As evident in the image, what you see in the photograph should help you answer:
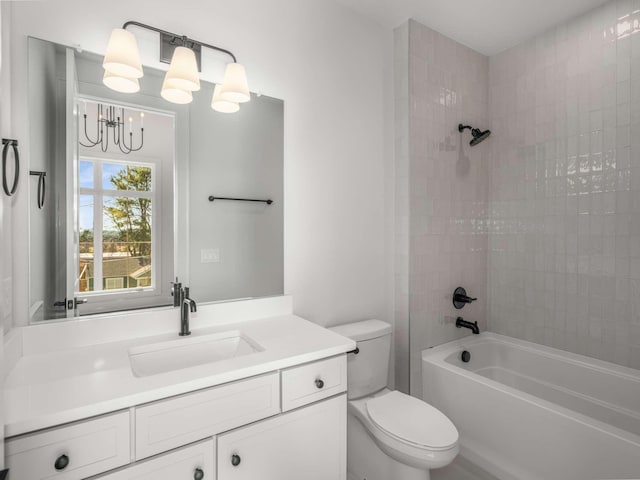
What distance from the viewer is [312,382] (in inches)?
50.3

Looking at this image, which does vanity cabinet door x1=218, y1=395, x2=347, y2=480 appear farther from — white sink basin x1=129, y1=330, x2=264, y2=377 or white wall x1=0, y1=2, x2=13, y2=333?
white wall x1=0, y1=2, x2=13, y2=333

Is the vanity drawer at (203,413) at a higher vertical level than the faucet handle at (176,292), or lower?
lower

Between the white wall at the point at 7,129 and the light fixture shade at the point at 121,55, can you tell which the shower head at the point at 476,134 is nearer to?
the light fixture shade at the point at 121,55

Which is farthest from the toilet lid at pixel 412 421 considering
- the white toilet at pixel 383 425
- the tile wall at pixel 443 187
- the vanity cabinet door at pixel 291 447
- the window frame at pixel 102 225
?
the window frame at pixel 102 225

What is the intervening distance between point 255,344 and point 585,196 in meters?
2.18

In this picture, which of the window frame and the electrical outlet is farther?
the electrical outlet

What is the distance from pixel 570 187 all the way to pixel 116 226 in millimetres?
2606

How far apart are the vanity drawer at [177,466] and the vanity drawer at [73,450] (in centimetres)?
4

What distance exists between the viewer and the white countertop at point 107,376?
0.86 m

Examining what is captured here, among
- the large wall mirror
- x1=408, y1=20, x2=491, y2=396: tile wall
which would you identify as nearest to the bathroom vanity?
the large wall mirror

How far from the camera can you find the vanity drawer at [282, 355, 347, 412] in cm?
122

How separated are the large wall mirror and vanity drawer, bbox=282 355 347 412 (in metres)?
0.58

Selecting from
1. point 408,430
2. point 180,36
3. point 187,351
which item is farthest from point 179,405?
point 180,36

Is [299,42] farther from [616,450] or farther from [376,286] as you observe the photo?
[616,450]
